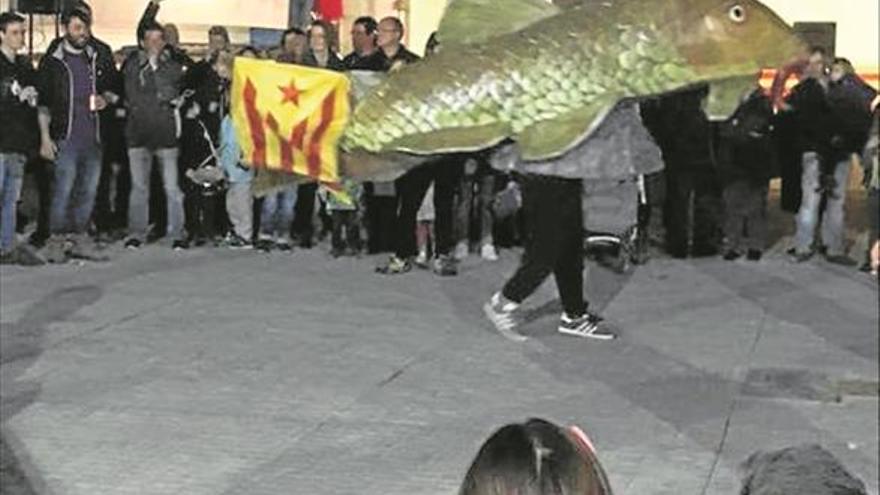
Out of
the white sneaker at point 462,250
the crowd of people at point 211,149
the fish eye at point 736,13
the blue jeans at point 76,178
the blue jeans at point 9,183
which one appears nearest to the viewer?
the fish eye at point 736,13

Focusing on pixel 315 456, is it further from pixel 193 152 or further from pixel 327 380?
pixel 193 152

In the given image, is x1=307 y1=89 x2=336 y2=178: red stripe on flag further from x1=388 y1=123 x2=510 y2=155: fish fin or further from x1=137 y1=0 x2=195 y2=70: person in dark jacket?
x1=137 y1=0 x2=195 y2=70: person in dark jacket

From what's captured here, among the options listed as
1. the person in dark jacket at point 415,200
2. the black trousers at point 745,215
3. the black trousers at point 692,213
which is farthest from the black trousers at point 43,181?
the black trousers at point 745,215

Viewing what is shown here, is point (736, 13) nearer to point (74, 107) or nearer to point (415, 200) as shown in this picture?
point (74, 107)

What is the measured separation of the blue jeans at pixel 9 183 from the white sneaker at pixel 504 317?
249cm

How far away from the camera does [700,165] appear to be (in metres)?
6.49

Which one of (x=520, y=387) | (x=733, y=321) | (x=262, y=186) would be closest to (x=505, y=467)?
(x=262, y=186)

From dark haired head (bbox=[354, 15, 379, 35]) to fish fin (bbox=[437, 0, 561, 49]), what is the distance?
0.21m

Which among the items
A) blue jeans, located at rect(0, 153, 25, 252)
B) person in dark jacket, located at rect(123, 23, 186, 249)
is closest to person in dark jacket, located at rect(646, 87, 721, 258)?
person in dark jacket, located at rect(123, 23, 186, 249)

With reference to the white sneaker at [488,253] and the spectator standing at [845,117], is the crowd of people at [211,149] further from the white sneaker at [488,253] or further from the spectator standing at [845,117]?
the white sneaker at [488,253]

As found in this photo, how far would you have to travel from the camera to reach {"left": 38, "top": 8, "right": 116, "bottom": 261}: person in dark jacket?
2639mm

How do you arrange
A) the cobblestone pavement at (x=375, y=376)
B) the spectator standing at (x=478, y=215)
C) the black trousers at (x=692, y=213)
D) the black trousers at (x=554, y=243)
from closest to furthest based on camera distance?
the cobblestone pavement at (x=375, y=376), the black trousers at (x=554, y=243), the black trousers at (x=692, y=213), the spectator standing at (x=478, y=215)

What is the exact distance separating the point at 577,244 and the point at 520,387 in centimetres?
79

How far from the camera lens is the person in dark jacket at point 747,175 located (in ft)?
14.6
